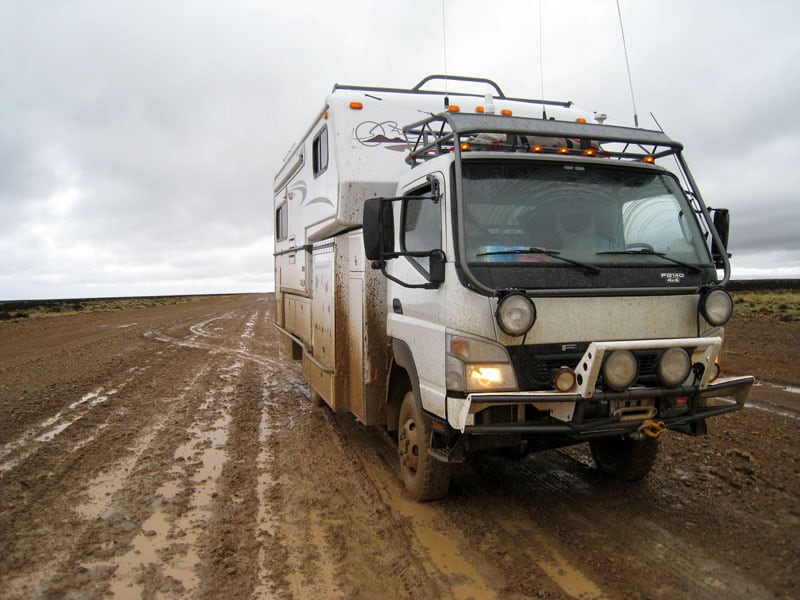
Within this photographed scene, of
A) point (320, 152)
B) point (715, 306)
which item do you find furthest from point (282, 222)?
point (715, 306)

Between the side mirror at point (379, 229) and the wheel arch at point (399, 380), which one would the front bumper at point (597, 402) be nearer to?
the wheel arch at point (399, 380)

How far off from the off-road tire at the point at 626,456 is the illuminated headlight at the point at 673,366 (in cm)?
106

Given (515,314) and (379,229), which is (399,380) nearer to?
(379,229)

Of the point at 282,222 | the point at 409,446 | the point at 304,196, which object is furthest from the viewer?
the point at 282,222

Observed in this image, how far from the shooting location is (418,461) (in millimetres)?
4711

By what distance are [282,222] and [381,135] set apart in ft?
15.3

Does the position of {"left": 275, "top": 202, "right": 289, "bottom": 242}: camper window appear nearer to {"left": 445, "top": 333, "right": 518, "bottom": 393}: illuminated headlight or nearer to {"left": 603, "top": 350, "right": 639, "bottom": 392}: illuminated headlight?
{"left": 445, "top": 333, "right": 518, "bottom": 393}: illuminated headlight

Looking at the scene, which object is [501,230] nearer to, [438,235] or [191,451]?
[438,235]

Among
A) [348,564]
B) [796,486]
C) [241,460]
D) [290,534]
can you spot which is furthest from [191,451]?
[796,486]

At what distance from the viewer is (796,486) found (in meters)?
4.86

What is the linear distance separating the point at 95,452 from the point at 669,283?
18.8 ft

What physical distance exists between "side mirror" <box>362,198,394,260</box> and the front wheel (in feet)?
3.98

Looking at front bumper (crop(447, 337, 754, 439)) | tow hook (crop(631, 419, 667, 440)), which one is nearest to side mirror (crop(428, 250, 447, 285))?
front bumper (crop(447, 337, 754, 439))

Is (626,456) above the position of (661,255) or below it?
below
